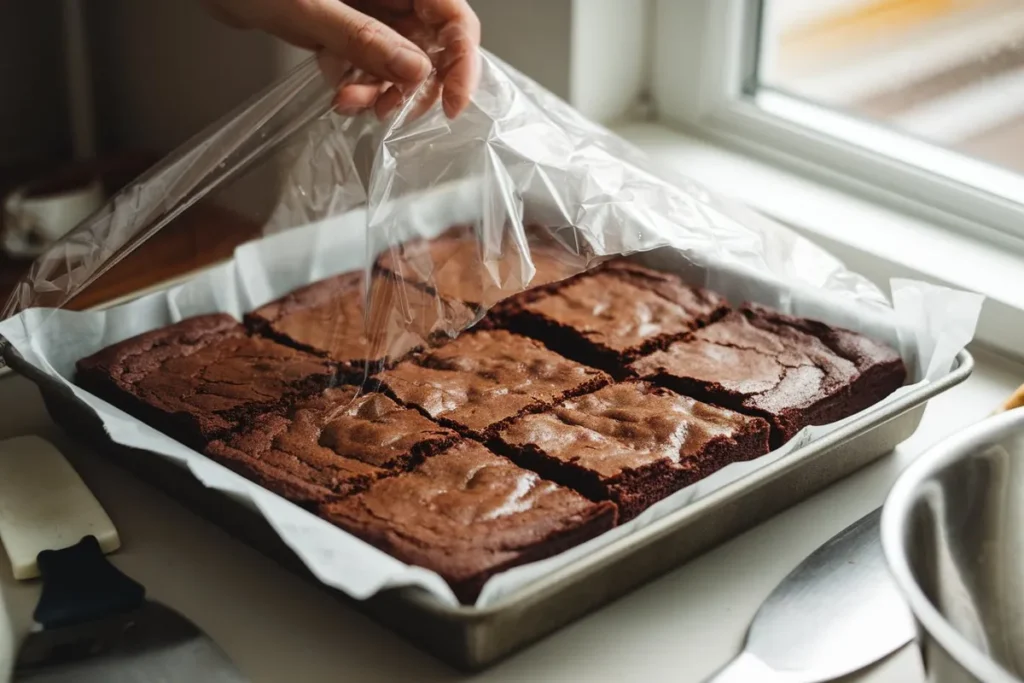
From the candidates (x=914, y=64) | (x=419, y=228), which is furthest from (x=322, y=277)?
(x=914, y=64)

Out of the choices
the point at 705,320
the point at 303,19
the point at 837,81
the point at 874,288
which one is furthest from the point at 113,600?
the point at 837,81

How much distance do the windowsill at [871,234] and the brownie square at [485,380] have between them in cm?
39

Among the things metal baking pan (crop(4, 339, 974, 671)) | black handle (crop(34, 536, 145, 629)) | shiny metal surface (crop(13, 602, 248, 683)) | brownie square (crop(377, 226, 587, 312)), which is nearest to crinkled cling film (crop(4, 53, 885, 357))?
brownie square (crop(377, 226, 587, 312))

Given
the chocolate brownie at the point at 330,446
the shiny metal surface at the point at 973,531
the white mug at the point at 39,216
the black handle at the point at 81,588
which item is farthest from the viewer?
the white mug at the point at 39,216

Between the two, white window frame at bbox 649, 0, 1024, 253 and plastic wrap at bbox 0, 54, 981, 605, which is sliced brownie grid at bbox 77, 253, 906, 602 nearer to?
plastic wrap at bbox 0, 54, 981, 605

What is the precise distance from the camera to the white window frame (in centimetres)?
176

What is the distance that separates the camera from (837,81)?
6.63 ft

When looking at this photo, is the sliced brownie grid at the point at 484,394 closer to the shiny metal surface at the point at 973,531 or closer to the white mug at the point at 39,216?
the shiny metal surface at the point at 973,531

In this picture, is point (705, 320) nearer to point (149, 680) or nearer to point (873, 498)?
point (873, 498)

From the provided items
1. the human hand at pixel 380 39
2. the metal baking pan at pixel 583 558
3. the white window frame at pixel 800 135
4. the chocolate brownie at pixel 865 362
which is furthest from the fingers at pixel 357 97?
the white window frame at pixel 800 135

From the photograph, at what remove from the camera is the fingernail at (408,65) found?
136 centimetres

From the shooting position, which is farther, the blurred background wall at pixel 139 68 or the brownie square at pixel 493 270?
the blurred background wall at pixel 139 68

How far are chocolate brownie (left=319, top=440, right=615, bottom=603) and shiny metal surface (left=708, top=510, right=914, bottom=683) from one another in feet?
0.56

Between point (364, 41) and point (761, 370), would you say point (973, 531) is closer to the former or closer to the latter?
point (761, 370)
